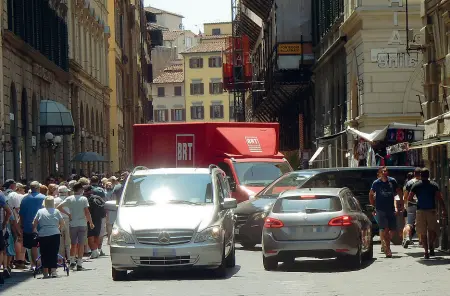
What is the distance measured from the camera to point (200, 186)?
2081cm

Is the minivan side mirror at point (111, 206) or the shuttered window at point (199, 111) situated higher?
the shuttered window at point (199, 111)

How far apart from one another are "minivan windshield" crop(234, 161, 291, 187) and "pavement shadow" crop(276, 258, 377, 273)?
856 centimetres

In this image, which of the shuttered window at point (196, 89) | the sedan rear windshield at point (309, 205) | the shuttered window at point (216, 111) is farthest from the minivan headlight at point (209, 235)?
the shuttered window at point (196, 89)

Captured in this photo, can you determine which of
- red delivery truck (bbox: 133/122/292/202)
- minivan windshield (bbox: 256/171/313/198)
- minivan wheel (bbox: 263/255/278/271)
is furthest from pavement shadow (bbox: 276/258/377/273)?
red delivery truck (bbox: 133/122/292/202)

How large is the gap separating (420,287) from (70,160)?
3659cm

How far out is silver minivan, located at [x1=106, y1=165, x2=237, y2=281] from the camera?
754 inches

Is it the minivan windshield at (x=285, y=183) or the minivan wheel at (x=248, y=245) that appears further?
the minivan windshield at (x=285, y=183)

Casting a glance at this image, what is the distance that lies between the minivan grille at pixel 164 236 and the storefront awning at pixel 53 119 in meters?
24.6

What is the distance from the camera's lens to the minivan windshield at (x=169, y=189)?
67.4 ft

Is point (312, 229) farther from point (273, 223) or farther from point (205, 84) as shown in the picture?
point (205, 84)

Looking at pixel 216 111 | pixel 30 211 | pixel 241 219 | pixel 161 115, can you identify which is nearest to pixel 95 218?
pixel 241 219

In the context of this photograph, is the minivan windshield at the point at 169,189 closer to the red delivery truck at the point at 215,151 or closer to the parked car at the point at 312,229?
the parked car at the point at 312,229

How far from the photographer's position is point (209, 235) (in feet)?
63.4

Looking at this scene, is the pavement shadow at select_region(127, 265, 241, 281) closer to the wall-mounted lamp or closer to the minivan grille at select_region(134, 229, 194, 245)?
the minivan grille at select_region(134, 229, 194, 245)
